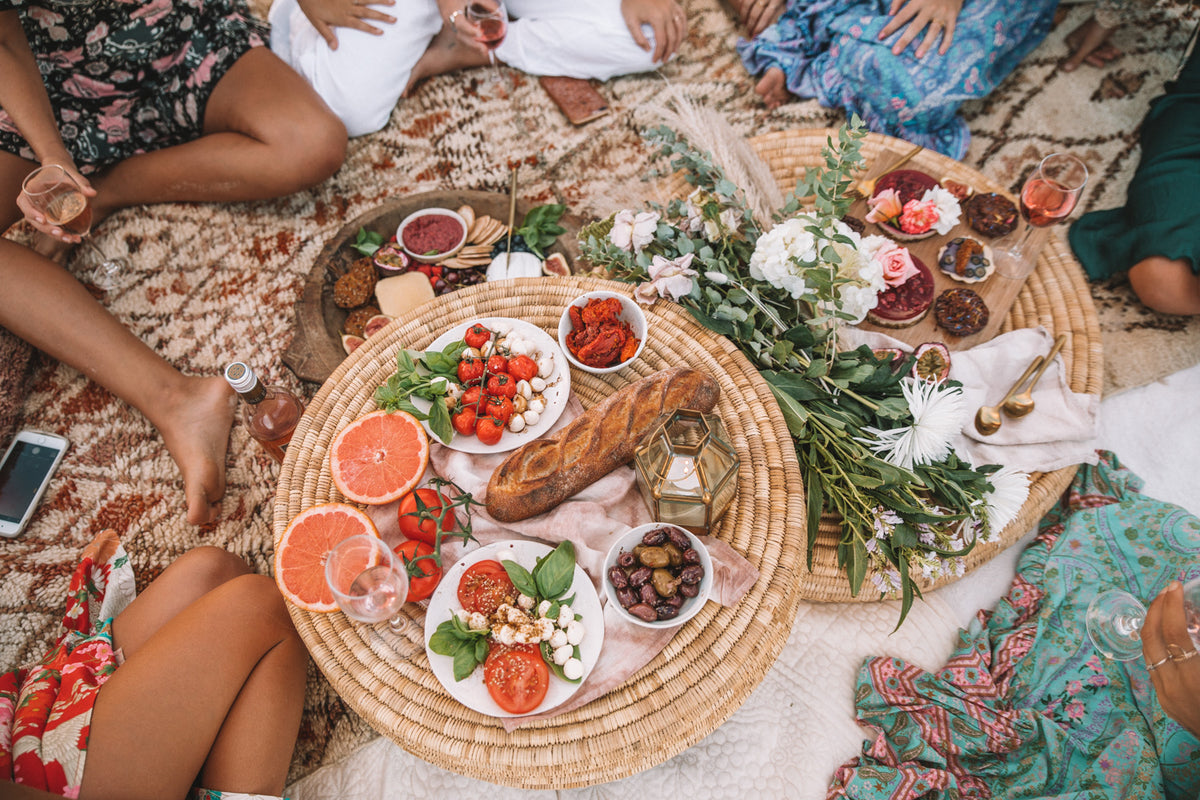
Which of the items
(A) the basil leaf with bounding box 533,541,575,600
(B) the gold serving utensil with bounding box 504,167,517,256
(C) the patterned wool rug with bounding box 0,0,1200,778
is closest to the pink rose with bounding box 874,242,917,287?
(C) the patterned wool rug with bounding box 0,0,1200,778

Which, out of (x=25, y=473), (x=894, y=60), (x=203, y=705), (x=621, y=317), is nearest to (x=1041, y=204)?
(x=894, y=60)

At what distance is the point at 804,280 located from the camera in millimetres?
1370

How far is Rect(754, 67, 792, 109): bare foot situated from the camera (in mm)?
2766

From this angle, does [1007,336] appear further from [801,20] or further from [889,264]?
[801,20]

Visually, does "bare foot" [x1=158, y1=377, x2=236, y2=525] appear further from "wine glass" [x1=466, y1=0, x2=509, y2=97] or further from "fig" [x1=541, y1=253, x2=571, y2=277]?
"wine glass" [x1=466, y1=0, x2=509, y2=97]

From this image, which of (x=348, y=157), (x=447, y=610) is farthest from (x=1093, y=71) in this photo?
(x=447, y=610)

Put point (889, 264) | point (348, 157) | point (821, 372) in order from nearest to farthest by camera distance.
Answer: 1. point (821, 372)
2. point (889, 264)
3. point (348, 157)

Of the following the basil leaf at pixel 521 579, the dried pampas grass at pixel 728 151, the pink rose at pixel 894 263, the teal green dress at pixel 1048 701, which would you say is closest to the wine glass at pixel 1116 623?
the teal green dress at pixel 1048 701

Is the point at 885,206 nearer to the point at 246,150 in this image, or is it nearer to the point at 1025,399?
the point at 1025,399

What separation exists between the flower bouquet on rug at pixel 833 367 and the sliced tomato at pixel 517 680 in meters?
0.75

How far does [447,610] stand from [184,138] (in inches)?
89.2

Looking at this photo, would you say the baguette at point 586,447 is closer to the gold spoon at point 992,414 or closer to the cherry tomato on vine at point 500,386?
the cherry tomato on vine at point 500,386

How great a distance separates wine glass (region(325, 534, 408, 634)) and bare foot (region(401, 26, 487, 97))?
2.35 meters

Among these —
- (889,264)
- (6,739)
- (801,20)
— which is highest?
(801,20)
